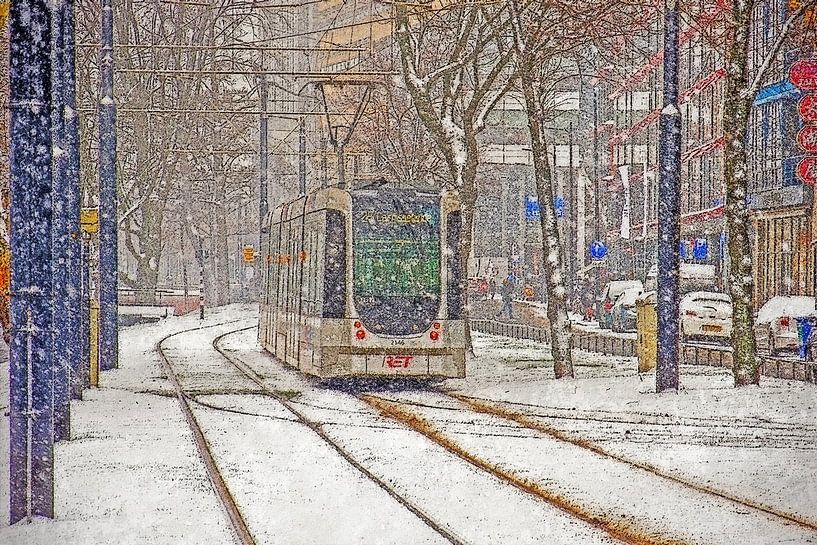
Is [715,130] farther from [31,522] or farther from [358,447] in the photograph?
[31,522]

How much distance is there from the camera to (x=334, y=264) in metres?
22.4

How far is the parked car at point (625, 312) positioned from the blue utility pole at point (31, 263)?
110 feet

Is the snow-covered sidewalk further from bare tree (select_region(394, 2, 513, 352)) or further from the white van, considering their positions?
the white van

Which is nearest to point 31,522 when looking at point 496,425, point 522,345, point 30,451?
point 30,451

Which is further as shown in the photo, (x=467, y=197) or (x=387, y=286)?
(x=467, y=197)

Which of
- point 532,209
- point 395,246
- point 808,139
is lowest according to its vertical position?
point 395,246

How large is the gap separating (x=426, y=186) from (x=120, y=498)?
11.9 metres

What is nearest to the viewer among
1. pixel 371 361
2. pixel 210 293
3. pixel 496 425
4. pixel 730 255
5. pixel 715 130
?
pixel 496 425

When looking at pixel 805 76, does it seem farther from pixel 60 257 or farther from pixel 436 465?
pixel 436 465

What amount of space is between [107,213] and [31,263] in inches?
622

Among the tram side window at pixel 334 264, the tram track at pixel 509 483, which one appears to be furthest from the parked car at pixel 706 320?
the tram track at pixel 509 483

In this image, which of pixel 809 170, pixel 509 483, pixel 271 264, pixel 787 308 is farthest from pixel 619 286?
pixel 509 483

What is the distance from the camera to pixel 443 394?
73.2ft

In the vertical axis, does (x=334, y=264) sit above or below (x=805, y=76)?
below
